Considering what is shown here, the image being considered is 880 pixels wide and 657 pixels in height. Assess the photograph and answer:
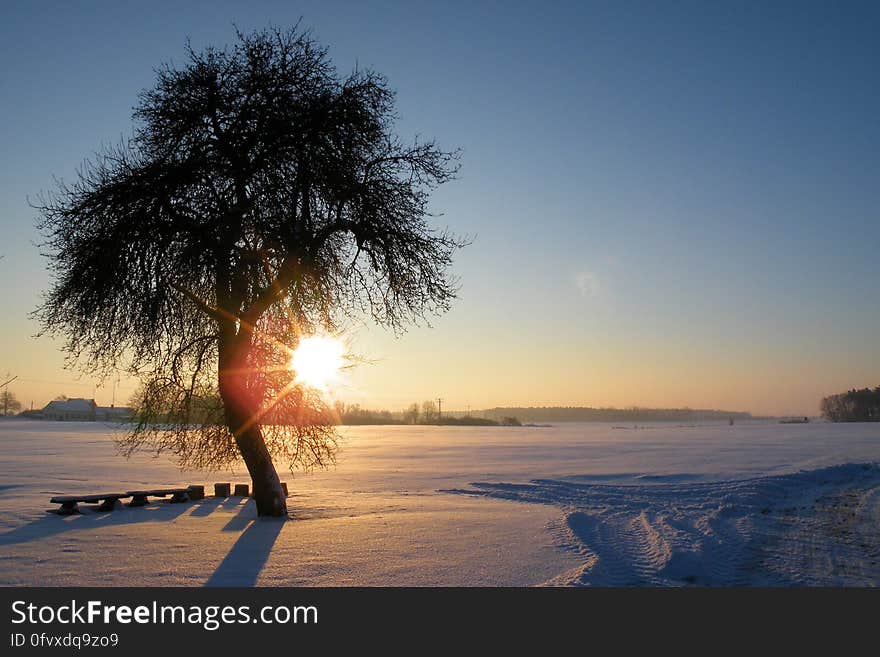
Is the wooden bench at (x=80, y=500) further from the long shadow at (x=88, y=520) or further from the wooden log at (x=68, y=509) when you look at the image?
the long shadow at (x=88, y=520)

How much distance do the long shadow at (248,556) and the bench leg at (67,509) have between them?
15.5 feet

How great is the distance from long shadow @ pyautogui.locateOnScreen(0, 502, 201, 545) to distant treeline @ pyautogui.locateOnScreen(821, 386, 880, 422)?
162 meters

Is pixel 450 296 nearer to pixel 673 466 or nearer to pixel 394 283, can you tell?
pixel 394 283

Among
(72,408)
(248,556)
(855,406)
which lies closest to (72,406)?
(72,408)

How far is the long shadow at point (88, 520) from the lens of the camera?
11.5m

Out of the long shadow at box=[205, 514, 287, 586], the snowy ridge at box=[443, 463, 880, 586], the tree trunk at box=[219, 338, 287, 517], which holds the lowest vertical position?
the snowy ridge at box=[443, 463, 880, 586]

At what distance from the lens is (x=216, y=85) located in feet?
44.3

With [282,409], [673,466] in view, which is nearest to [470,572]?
[282,409]

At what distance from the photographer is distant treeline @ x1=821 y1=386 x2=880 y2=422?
15338cm

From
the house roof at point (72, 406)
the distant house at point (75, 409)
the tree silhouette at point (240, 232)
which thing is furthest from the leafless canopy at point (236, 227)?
the house roof at point (72, 406)

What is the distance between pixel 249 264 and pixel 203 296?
130 centimetres

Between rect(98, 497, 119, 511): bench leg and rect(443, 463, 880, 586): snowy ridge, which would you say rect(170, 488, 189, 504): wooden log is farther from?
rect(443, 463, 880, 586): snowy ridge

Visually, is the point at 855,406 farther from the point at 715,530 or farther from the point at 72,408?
the point at 72,408

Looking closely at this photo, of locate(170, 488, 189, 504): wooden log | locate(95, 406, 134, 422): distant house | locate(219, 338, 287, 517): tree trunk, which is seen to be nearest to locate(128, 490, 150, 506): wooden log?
locate(170, 488, 189, 504): wooden log
